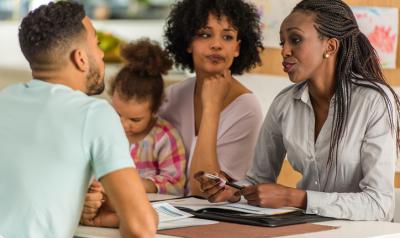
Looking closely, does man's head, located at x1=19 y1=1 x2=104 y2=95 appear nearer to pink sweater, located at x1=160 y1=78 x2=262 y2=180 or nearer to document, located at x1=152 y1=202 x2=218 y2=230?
document, located at x1=152 y1=202 x2=218 y2=230

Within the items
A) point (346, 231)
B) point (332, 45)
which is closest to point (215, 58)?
point (332, 45)

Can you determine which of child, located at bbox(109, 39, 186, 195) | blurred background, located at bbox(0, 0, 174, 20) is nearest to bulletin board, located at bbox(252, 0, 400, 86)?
child, located at bbox(109, 39, 186, 195)

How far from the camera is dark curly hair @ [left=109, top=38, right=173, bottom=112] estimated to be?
3.03 metres

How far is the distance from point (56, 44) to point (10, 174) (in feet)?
0.99

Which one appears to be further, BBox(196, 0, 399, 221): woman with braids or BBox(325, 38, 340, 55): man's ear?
BBox(325, 38, 340, 55): man's ear

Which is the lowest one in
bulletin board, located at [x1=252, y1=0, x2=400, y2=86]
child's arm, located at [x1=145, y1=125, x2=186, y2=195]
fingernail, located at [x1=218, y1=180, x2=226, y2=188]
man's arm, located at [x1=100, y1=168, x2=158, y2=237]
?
child's arm, located at [x1=145, y1=125, x2=186, y2=195]

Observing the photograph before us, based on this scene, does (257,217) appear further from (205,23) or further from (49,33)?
(205,23)

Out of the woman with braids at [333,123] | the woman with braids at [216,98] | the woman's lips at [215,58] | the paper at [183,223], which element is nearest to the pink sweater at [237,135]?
the woman with braids at [216,98]

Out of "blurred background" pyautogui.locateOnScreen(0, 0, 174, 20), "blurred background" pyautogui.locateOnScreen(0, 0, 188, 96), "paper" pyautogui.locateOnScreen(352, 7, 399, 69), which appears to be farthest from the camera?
"blurred background" pyautogui.locateOnScreen(0, 0, 174, 20)

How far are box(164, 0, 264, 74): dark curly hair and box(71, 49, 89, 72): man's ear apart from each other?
1100mm

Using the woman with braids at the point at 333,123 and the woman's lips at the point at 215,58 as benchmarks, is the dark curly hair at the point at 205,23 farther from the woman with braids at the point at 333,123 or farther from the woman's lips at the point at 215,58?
the woman with braids at the point at 333,123

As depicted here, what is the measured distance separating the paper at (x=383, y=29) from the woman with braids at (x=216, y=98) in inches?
17.1

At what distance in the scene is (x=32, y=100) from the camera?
194 centimetres

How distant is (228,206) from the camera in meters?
2.46
